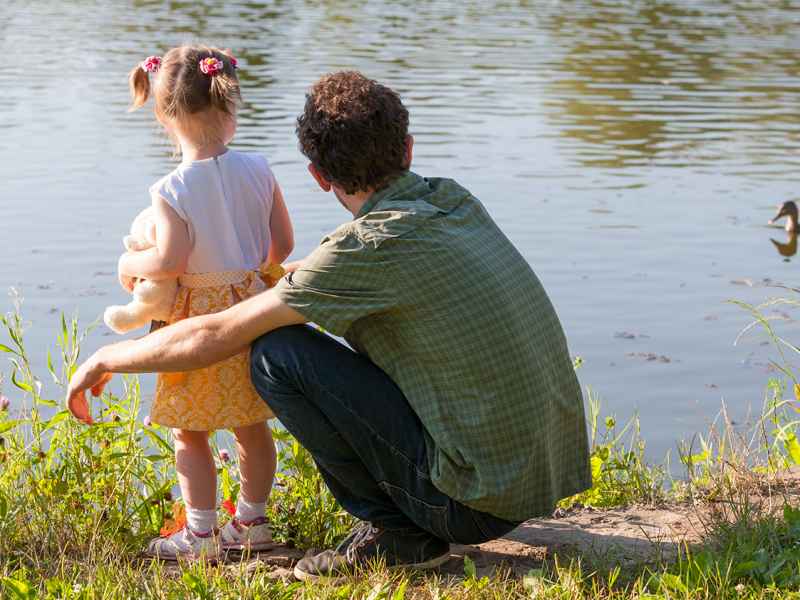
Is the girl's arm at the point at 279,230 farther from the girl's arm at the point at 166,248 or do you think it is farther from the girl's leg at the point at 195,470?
the girl's leg at the point at 195,470

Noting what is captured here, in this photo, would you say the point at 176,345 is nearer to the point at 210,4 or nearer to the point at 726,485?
the point at 726,485

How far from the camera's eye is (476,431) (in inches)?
90.7

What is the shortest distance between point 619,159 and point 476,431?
310 inches

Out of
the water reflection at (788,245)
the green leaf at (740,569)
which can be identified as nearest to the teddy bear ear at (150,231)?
the green leaf at (740,569)

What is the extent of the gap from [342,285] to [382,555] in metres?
0.80

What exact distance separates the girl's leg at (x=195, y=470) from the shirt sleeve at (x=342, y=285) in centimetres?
67

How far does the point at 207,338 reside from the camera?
93.5 inches

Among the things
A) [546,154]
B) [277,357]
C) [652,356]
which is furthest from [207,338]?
[546,154]

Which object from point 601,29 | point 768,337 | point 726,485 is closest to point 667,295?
point 768,337

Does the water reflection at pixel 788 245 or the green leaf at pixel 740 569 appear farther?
the water reflection at pixel 788 245

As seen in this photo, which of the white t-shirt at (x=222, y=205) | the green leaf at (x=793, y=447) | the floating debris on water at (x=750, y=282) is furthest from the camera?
the floating debris on water at (x=750, y=282)

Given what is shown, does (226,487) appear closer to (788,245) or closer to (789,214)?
(788,245)

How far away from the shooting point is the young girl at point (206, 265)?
8.48 ft

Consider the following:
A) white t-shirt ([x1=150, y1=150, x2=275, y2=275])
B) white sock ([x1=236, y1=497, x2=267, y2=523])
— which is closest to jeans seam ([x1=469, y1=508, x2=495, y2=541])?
white sock ([x1=236, y1=497, x2=267, y2=523])
